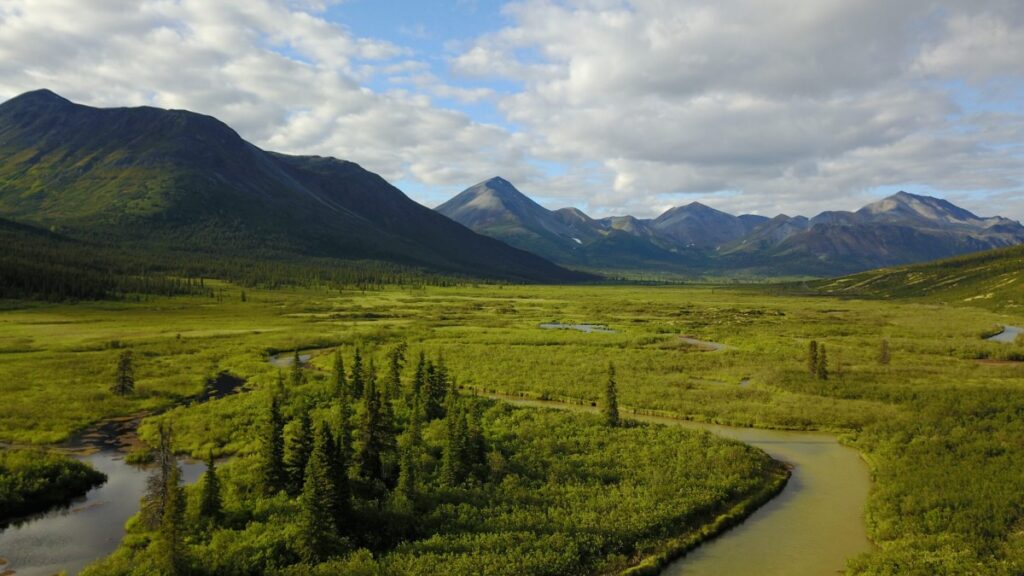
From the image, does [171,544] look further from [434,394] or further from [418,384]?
[418,384]

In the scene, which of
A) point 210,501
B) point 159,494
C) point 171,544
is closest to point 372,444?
point 210,501

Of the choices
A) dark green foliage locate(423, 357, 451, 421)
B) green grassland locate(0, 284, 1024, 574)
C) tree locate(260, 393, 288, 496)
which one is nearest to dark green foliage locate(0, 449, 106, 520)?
green grassland locate(0, 284, 1024, 574)

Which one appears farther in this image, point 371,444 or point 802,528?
point 371,444

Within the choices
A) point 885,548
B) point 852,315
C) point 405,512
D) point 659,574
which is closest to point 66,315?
point 405,512

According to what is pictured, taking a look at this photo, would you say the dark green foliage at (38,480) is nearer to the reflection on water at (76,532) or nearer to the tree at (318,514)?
the reflection on water at (76,532)

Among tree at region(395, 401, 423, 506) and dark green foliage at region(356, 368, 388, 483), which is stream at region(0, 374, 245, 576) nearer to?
dark green foliage at region(356, 368, 388, 483)

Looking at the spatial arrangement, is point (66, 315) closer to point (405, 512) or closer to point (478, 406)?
point (478, 406)

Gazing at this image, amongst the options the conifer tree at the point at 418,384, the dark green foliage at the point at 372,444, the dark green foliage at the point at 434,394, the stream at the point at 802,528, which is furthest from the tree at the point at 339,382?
the stream at the point at 802,528
